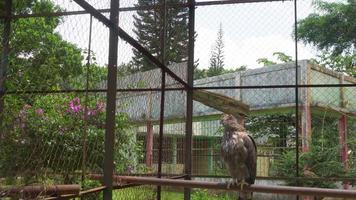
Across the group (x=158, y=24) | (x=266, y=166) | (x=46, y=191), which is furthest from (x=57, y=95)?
(x=266, y=166)

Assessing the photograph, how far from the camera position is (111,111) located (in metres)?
2.69

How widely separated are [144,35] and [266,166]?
5020 millimetres

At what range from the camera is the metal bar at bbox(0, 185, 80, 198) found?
2125mm

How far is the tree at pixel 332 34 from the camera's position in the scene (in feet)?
48.8

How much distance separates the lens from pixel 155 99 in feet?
14.5

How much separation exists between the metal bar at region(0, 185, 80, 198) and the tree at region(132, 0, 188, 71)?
1545 millimetres

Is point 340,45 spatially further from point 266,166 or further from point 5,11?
point 5,11

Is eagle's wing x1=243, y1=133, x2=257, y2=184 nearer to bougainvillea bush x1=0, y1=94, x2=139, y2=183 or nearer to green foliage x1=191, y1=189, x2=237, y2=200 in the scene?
bougainvillea bush x1=0, y1=94, x2=139, y2=183

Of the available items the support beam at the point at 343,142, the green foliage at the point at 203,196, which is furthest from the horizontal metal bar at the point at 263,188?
the support beam at the point at 343,142

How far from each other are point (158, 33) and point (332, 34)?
12151 mm

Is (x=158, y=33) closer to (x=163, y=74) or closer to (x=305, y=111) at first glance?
(x=163, y=74)

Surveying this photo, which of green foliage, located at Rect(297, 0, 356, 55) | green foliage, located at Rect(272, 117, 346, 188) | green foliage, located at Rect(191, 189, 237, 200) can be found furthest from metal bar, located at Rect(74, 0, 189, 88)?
green foliage, located at Rect(297, 0, 356, 55)

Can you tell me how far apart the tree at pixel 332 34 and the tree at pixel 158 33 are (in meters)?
10.7

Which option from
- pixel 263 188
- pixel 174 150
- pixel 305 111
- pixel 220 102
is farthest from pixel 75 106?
pixel 305 111
